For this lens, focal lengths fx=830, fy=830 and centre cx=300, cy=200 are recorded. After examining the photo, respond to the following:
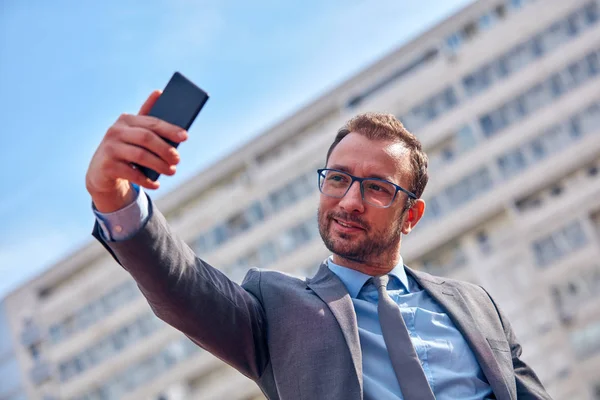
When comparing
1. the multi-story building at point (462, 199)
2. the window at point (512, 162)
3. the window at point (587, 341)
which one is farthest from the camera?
the window at point (512, 162)

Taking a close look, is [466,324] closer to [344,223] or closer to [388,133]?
[344,223]

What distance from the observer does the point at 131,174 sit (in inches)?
74.9

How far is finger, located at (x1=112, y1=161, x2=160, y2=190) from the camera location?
1.90 meters

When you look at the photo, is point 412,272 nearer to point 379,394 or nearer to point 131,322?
point 379,394

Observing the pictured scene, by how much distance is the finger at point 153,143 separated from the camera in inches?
73.7

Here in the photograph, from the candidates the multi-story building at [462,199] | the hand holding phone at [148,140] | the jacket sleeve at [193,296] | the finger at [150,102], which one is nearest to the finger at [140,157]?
the hand holding phone at [148,140]

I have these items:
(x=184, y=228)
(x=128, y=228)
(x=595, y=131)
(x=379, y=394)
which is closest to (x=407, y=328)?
(x=379, y=394)

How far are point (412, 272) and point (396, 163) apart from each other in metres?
0.43

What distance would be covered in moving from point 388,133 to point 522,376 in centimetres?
99

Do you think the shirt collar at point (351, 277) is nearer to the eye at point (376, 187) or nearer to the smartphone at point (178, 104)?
the eye at point (376, 187)

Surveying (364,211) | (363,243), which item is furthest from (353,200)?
(363,243)

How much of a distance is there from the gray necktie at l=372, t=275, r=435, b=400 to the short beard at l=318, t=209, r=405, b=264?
0.16 m

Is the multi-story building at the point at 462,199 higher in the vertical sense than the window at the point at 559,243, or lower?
higher

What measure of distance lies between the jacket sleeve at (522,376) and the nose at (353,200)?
2.48 ft
